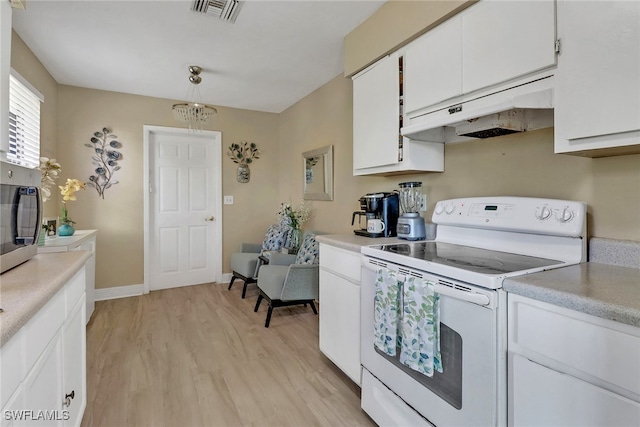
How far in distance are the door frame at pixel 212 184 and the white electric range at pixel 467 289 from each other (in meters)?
3.12

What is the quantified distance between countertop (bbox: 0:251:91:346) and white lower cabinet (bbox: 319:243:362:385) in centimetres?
136

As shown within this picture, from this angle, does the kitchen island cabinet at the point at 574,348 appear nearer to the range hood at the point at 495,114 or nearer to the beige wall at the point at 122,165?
the range hood at the point at 495,114

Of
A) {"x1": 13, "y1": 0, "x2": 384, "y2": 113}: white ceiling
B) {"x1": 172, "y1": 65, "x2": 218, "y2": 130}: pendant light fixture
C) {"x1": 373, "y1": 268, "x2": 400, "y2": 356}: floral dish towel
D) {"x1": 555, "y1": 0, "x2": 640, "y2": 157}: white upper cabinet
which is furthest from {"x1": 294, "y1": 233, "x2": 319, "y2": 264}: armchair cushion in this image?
{"x1": 555, "y1": 0, "x2": 640, "y2": 157}: white upper cabinet

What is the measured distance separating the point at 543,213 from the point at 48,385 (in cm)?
206

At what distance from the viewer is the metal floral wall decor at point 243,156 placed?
4.46m

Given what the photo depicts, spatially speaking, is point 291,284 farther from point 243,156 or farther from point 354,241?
point 243,156

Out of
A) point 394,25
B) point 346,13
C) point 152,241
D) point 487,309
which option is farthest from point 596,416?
point 152,241

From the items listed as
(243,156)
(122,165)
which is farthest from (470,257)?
(122,165)

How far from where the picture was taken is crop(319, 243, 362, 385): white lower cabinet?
6.17 ft

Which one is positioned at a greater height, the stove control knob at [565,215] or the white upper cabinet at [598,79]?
the white upper cabinet at [598,79]

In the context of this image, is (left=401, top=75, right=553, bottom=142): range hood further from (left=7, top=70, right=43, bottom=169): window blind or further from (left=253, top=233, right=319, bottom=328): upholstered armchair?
(left=7, top=70, right=43, bottom=169): window blind

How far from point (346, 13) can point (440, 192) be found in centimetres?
140

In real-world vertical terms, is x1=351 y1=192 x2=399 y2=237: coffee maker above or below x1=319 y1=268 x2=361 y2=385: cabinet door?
above

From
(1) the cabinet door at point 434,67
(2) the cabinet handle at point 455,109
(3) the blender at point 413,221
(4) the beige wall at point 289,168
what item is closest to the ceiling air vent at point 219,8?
(4) the beige wall at point 289,168
